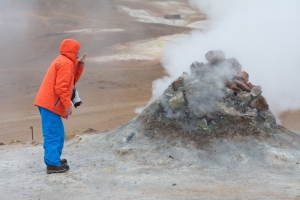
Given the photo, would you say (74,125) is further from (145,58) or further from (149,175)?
(145,58)

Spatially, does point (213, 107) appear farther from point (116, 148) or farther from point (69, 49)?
point (69, 49)

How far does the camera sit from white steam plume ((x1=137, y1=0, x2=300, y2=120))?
828 cm

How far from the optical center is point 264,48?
8.82 m

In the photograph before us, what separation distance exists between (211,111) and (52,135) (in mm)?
2014

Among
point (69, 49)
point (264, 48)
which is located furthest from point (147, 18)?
point (69, 49)

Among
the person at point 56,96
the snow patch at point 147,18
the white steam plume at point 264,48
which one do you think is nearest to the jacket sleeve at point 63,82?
the person at point 56,96

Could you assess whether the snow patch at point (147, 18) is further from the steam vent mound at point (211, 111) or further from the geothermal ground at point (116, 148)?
the steam vent mound at point (211, 111)

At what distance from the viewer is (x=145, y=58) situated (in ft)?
60.7

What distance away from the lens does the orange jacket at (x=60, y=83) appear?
175 inches

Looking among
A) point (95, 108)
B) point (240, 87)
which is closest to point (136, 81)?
point (95, 108)

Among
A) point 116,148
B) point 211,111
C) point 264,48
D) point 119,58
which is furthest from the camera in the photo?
point 119,58

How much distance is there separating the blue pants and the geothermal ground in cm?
21

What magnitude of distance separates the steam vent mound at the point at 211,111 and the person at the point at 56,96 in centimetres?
137

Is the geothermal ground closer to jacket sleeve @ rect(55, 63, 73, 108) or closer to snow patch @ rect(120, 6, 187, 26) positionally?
jacket sleeve @ rect(55, 63, 73, 108)
